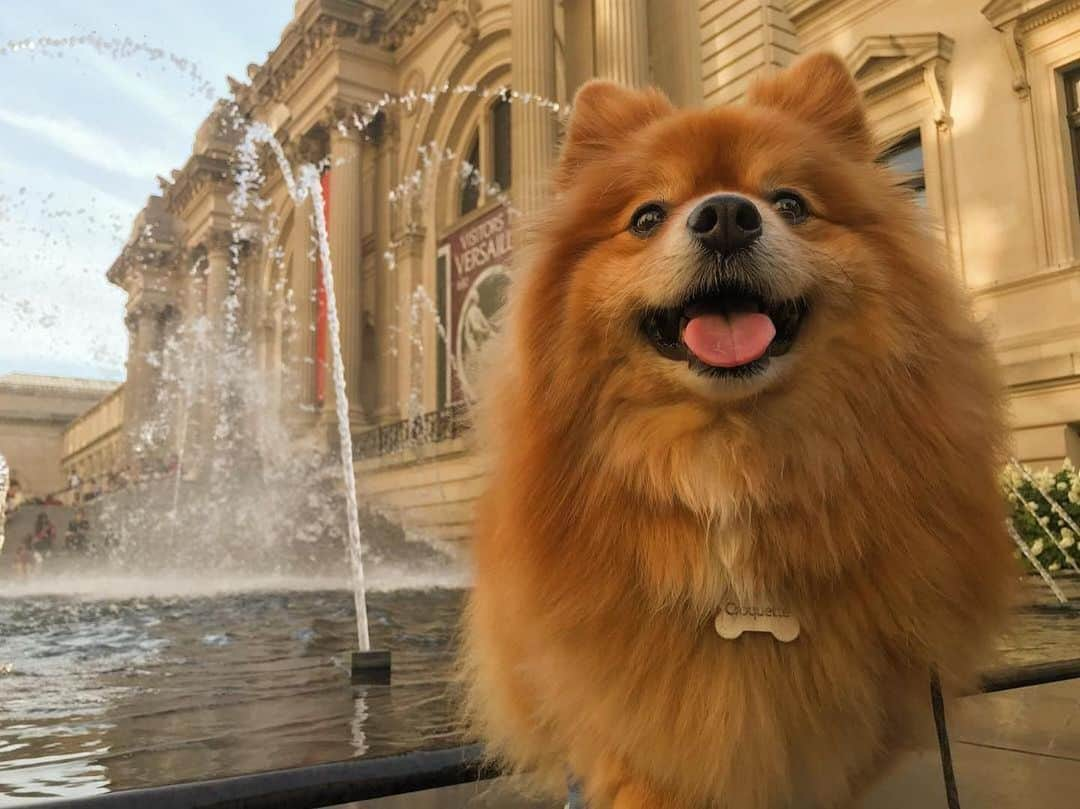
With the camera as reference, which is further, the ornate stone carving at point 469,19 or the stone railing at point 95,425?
the stone railing at point 95,425

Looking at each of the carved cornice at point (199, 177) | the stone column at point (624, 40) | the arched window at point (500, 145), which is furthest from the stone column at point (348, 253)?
the carved cornice at point (199, 177)

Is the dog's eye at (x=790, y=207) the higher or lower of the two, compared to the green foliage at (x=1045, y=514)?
higher

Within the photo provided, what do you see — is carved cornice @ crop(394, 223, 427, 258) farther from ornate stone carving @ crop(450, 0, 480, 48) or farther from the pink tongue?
the pink tongue

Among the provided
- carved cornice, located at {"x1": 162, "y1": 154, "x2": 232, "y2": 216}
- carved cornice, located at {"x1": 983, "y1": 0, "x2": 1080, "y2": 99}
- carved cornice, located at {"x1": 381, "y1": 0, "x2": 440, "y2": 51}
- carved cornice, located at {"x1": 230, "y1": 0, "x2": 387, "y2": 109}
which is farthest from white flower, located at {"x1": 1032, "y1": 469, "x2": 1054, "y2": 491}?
carved cornice, located at {"x1": 162, "y1": 154, "x2": 232, "y2": 216}

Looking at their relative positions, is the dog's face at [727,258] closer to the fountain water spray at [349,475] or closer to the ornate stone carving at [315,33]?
the fountain water spray at [349,475]

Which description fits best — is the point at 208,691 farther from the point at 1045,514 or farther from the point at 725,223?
the point at 1045,514

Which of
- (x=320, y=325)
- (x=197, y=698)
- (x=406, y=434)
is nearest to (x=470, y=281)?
(x=406, y=434)

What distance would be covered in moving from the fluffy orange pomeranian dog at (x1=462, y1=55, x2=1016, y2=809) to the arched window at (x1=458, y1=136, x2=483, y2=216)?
22.1 m

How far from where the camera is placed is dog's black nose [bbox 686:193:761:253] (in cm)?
149

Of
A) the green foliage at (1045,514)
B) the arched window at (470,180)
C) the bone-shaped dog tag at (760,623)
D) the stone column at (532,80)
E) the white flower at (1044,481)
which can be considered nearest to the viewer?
the bone-shaped dog tag at (760,623)

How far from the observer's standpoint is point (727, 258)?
4.96ft

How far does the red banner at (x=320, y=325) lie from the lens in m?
25.8

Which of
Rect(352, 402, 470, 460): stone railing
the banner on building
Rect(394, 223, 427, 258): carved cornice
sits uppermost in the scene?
Rect(394, 223, 427, 258): carved cornice

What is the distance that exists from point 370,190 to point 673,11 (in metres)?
12.5
